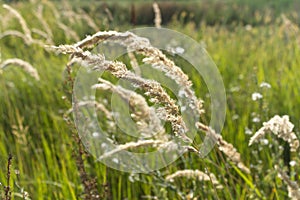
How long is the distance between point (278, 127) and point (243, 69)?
2.72 meters

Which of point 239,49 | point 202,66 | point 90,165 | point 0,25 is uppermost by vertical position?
point 0,25

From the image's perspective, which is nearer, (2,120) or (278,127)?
(278,127)

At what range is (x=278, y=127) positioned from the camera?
1.24m

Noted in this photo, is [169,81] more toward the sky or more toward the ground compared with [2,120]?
more toward the sky

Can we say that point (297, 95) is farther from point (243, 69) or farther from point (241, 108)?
point (243, 69)

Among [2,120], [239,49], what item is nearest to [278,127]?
[2,120]

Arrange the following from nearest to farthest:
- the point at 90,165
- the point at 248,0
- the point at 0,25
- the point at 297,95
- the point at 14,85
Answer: the point at 90,165
the point at 297,95
the point at 14,85
the point at 0,25
the point at 248,0

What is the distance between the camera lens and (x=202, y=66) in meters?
3.89

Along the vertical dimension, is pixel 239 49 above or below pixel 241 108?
above

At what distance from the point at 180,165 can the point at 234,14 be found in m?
9.00

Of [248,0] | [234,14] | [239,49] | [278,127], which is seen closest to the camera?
[278,127]

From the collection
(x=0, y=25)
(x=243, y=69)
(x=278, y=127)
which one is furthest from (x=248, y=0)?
(x=278, y=127)

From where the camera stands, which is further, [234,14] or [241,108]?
[234,14]

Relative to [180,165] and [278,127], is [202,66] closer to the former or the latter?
[180,165]
